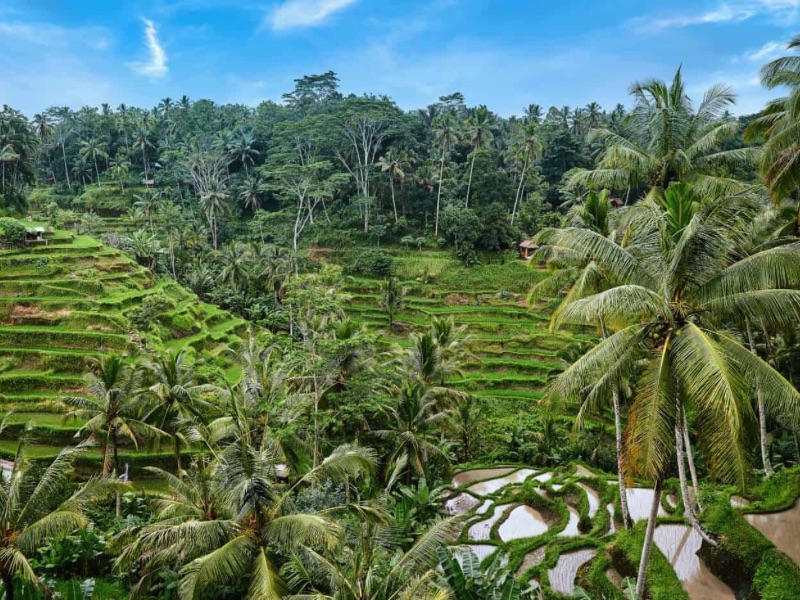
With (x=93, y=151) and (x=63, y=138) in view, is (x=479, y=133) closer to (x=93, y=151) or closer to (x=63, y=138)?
(x=93, y=151)

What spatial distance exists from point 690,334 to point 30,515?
497 inches

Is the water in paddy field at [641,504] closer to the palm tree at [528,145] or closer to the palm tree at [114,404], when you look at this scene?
the palm tree at [114,404]

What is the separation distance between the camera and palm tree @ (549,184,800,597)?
7.23 metres

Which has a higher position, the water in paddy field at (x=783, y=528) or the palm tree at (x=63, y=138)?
the palm tree at (x=63, y=138)

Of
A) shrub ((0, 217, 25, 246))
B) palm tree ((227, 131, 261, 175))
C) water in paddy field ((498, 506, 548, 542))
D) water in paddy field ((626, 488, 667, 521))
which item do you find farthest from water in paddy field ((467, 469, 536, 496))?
palm tree ((227, 131, 261, 175))

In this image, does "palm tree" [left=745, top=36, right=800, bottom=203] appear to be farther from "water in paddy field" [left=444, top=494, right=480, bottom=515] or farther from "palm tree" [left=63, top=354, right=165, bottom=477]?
"palm tree" [left=63, top=354, right=165, bottom=477]

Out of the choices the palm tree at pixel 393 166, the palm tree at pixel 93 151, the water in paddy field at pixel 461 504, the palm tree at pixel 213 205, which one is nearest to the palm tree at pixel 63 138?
the palm tree at pixel 93 151

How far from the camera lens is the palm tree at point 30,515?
29.5 ft

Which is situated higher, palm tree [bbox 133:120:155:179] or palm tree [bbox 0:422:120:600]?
palm tree [bbox 133:120:155:179]

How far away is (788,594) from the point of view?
31.3ft

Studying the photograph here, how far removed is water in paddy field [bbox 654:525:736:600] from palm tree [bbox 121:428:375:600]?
27.9 feet

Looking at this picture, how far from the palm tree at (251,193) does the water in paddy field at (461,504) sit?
43.2 metres

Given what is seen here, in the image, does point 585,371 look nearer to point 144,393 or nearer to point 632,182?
point 632,182

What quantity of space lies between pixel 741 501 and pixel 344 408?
12.4 metres
